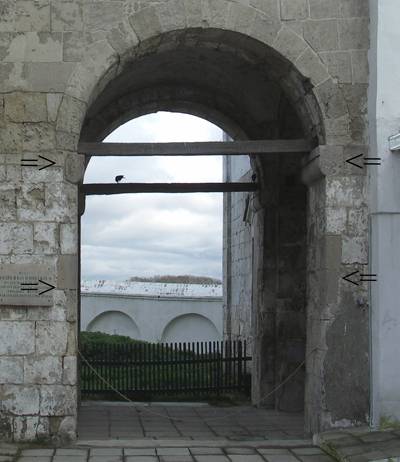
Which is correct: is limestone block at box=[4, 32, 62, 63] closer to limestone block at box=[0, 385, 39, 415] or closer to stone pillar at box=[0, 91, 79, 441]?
stone pillar at box=[0, 91, 79, 441]

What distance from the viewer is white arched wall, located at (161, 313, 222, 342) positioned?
63.2 ft

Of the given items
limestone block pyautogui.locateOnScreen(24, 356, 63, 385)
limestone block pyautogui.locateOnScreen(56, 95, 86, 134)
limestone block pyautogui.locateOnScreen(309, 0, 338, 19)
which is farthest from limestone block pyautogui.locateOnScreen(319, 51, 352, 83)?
limestone block pyautogui.locateOnScreen(24, 356, 63, 385)

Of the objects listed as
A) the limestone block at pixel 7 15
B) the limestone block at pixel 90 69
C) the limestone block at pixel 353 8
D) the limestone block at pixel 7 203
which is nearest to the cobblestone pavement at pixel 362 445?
the limestone block at pixel 7 203

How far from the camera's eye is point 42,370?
250 inches

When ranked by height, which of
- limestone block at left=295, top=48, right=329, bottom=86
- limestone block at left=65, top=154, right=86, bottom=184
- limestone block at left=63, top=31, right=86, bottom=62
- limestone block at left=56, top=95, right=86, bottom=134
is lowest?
limestone block at left=65, top=154, right=86, bottom=184

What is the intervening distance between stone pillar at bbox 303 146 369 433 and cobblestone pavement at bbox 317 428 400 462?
0.71ft

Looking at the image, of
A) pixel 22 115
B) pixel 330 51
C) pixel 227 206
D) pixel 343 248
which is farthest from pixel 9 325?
pixel 227 206

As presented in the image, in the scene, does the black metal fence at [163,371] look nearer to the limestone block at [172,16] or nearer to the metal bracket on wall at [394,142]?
the metal bracket on wall at [394,142]

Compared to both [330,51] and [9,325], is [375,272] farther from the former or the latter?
[9,325]

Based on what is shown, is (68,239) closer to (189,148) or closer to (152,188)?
(189,148)

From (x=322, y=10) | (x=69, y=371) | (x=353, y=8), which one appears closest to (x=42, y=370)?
(x=69, y=371)

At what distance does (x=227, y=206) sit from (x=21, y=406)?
7694 mm

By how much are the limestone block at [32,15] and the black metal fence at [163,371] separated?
5.16 metres

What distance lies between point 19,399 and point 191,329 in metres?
13.8
